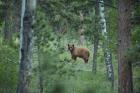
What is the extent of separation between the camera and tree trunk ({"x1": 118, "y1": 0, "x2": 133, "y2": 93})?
15.2 meters

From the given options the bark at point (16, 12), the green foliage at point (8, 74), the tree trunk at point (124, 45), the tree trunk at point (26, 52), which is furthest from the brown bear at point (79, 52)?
the tree trunk at point (26, 52)

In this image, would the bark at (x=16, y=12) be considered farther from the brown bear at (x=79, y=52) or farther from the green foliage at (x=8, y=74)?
the green foliage at (x=8, y=74)

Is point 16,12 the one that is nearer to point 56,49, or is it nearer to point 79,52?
point 79,52

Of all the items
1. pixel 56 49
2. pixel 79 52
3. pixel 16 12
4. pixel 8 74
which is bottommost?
pixel 8 74

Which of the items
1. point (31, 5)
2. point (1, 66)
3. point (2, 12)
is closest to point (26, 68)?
point (31, 5)

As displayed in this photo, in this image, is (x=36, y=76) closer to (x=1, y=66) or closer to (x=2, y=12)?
(x=1, y=66)

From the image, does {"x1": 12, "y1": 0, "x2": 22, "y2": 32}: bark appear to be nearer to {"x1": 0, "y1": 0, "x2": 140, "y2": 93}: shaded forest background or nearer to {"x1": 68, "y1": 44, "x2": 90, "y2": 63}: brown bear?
{"x1": 0, "y1": 0, "x2": 140, "y2": 93}: shaded forest background

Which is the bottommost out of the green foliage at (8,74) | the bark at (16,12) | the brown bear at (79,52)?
the green foliage at (8,74)

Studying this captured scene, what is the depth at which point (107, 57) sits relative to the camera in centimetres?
2456

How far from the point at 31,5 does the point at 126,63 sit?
3.77 m

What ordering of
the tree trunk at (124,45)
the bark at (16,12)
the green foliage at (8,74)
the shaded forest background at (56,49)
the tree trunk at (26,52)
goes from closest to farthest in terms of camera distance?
the tree trunk at (26,52)
the shaded forest background at (56,49)
the tree trunk at (124,45)
the green foliage at (8,74)
the bark at (16,12)

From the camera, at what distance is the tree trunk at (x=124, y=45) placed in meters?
15.2

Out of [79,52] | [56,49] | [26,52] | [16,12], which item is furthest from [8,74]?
[79,52]

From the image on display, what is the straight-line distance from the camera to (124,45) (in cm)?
1521
